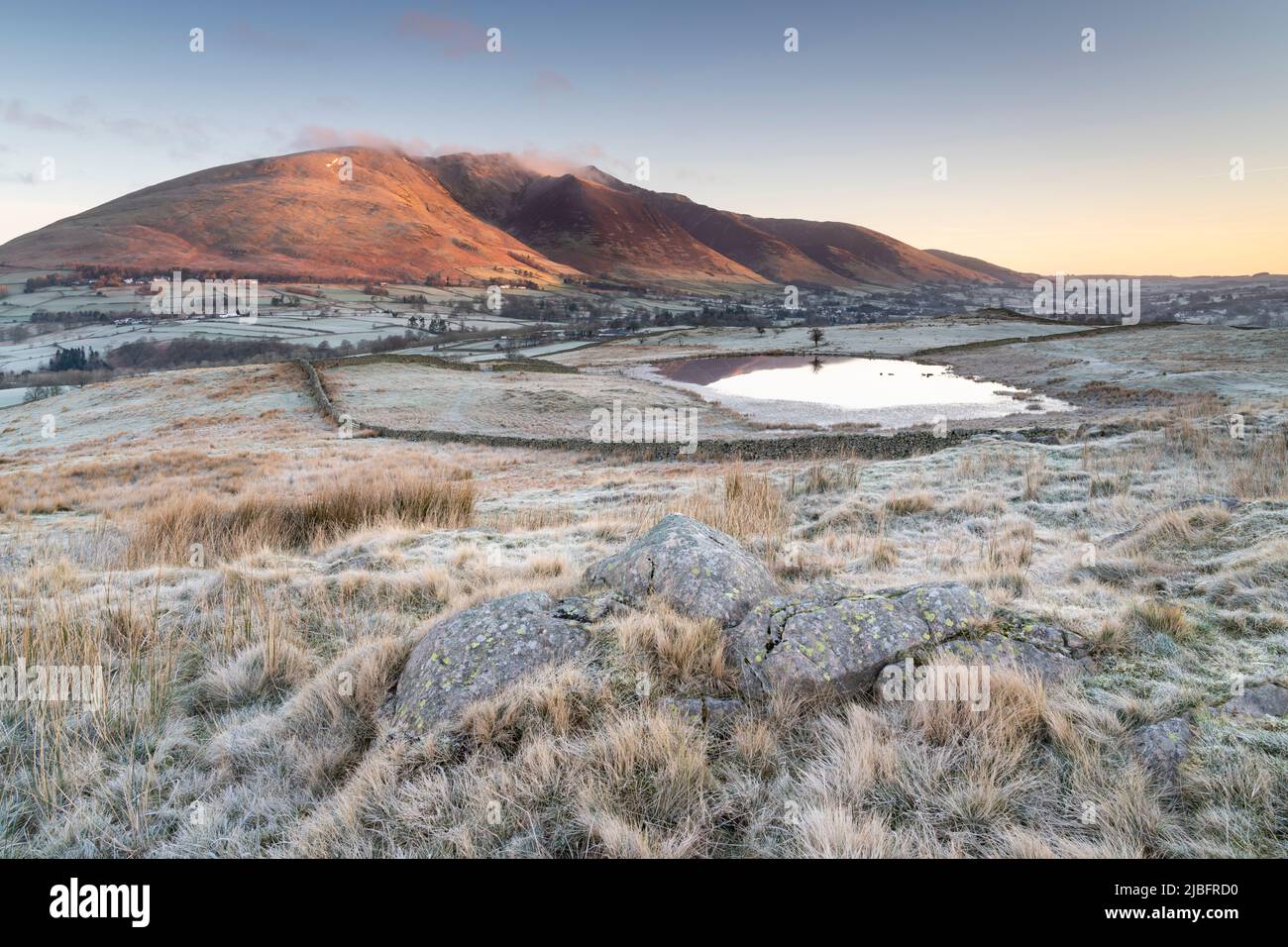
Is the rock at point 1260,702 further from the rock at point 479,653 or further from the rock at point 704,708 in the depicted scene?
the rock at point 479,653

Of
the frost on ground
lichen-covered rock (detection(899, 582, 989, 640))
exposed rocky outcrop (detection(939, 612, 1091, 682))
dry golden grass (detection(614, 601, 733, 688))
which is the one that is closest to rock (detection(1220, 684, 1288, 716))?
the frost on ground

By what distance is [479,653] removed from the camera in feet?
14.2

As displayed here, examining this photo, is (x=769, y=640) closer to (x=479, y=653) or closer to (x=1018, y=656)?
(x=1018, y=656)

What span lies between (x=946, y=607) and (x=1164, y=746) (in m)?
1.62

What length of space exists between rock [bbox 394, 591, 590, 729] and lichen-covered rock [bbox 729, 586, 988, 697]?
1390 mm

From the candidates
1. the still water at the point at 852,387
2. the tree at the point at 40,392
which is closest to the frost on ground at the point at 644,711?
the still water at the point at 852,387

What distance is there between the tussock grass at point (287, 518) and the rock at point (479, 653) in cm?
582

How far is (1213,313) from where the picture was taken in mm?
106000

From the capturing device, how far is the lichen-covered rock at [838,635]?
4.16 meters

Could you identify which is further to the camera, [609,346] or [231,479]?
[609,346]

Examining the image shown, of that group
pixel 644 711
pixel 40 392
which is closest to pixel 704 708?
pixel 644 711

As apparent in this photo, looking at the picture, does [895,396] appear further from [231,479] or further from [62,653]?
[62,653]
